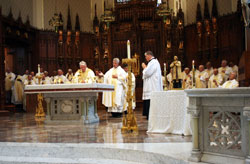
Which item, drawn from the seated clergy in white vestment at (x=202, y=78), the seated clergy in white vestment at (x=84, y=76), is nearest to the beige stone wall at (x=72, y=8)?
the seated clergy in white vestment at (x=202, y=78)

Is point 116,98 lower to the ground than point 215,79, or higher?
lower

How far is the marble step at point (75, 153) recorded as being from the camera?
15.1 feet

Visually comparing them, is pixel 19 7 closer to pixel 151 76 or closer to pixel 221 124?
pixel 151 76

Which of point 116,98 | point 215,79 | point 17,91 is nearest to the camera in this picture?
point 116,98

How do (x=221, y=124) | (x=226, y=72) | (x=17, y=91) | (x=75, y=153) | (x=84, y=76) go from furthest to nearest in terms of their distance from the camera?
(x=17, y=91) < (x=226, y=72) < (x=84, y=76) < (x=75, y=153) < (x=221, y=124)

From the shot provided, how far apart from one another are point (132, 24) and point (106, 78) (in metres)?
8.08

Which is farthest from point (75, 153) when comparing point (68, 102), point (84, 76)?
point (84, 76)

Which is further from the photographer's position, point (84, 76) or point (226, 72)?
point (226, 72)

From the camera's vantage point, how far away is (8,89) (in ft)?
53.3

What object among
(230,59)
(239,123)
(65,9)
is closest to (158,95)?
(239,123)

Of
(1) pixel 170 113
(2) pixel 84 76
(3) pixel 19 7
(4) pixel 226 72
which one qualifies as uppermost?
(3) pixel 19 7

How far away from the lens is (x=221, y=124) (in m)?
3.71

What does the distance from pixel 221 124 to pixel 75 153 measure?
245 cm

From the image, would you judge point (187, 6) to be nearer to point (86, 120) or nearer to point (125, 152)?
point (86, 120)
